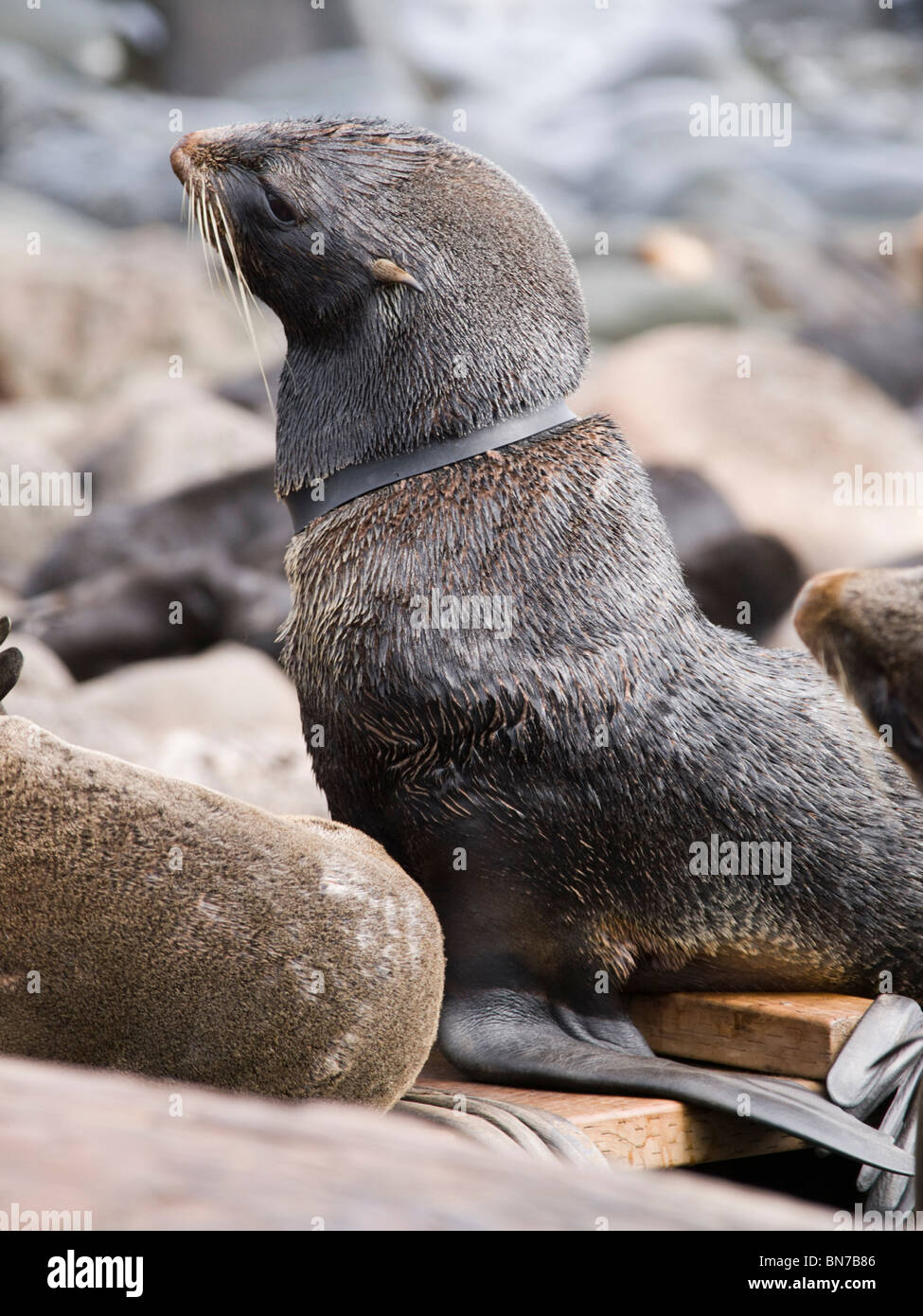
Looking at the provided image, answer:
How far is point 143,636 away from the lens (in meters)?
6.93

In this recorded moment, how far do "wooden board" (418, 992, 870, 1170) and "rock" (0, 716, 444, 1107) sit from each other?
415mm

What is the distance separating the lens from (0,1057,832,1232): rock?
104 cm

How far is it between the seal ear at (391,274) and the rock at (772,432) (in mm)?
5074

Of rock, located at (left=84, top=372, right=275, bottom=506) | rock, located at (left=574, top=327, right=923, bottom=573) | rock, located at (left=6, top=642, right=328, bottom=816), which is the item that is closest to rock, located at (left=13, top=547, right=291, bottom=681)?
rock, located at (left=6, top=642, right=328, bottom=816)

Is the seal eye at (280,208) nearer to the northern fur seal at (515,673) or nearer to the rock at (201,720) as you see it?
the northern fur seal at (515,673)

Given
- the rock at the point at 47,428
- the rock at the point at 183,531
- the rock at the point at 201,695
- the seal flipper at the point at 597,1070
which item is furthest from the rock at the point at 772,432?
the seal flipper at the point at 597,1070

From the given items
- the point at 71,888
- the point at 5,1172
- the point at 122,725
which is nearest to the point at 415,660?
the point at 71,888

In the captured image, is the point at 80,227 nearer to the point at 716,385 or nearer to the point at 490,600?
the point at 716,385

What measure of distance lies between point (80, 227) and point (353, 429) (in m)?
10.8

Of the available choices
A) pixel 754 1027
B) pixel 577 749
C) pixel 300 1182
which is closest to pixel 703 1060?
pixel 754 1027

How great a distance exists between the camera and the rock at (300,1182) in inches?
40.8

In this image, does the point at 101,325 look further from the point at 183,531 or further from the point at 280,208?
the point at 280,208

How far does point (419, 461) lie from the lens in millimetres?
2426

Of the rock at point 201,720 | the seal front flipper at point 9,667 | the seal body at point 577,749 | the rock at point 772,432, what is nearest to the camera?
the seal front flipper at point 9,667
